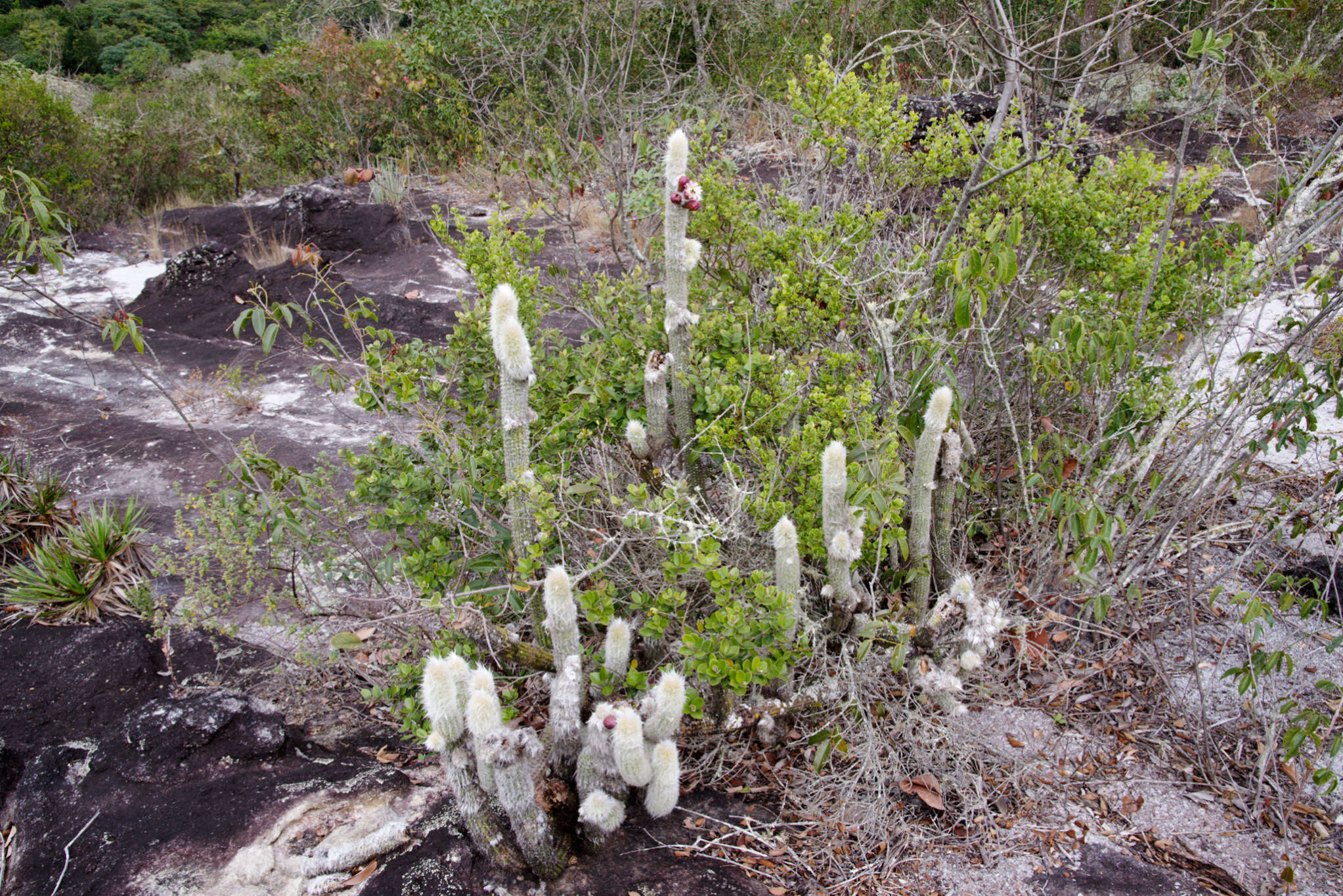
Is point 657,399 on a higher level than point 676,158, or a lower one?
lower

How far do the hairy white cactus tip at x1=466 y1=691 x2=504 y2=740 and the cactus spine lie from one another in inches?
66.5

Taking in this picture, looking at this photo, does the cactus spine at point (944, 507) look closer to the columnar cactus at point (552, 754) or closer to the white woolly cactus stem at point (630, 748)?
the columnar cactus at point (552, 754)

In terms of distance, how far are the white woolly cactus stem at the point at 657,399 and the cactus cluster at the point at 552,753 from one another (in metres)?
0.73

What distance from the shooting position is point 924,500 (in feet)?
8.29

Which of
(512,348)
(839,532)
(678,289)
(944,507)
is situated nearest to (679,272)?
(678,289)

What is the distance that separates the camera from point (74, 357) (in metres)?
6.34

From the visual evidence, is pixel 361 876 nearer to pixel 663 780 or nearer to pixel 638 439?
pixel 663 780

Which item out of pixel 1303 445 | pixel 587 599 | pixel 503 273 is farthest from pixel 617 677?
pixel 1303 445

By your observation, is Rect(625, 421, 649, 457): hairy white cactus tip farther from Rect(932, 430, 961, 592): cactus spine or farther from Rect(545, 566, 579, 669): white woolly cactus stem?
Rect(932, 430, 961, 592): cactus spine

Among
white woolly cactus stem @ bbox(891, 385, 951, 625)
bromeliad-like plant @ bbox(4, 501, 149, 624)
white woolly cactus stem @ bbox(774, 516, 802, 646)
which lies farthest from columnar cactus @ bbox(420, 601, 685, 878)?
bromeliad-like plant @ bbox(4, 501, 149, 624)

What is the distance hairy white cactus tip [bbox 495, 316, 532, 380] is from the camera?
2082mm

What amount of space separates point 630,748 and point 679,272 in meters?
1.47

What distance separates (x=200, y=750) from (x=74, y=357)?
17.8 feet

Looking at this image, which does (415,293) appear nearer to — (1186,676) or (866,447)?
(866,447)
